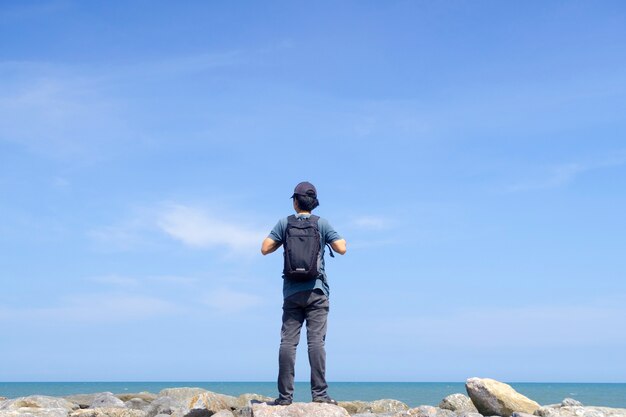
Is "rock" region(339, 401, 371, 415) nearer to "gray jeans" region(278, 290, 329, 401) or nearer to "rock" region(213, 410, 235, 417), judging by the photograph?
"rock" region(213, 410, 235, 417)

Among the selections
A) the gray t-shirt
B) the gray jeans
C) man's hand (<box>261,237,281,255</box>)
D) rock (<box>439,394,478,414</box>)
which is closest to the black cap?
the gray t-shirt

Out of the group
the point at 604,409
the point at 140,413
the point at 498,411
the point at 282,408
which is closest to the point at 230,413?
the point at 282,408

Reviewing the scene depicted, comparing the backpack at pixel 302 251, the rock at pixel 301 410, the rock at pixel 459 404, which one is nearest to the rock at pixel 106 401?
the rock at pixel 459 404

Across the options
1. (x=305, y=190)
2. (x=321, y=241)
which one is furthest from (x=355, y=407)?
(x=305, y=190)

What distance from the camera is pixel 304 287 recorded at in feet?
32.5

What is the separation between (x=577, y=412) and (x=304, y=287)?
5.48 m

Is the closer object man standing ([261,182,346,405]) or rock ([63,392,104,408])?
man standing ([261,182,346,405])

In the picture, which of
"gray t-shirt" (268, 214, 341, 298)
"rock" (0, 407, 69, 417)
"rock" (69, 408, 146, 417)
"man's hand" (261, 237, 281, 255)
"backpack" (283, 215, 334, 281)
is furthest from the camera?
"rock" (69, 408, 146, 417)

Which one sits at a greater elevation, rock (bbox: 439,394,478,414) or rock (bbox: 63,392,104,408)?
rock (bbox: 63,392,104,408)

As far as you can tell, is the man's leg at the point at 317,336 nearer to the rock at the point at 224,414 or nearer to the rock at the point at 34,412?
the rock at the point at 224,414

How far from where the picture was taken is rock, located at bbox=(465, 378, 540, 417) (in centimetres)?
A: 1254

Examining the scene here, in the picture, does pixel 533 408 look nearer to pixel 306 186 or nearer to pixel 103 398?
pixel 306 186

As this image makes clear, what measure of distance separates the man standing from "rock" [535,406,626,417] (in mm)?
3958

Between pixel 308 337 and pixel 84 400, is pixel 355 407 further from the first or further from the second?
pixel 84 400
